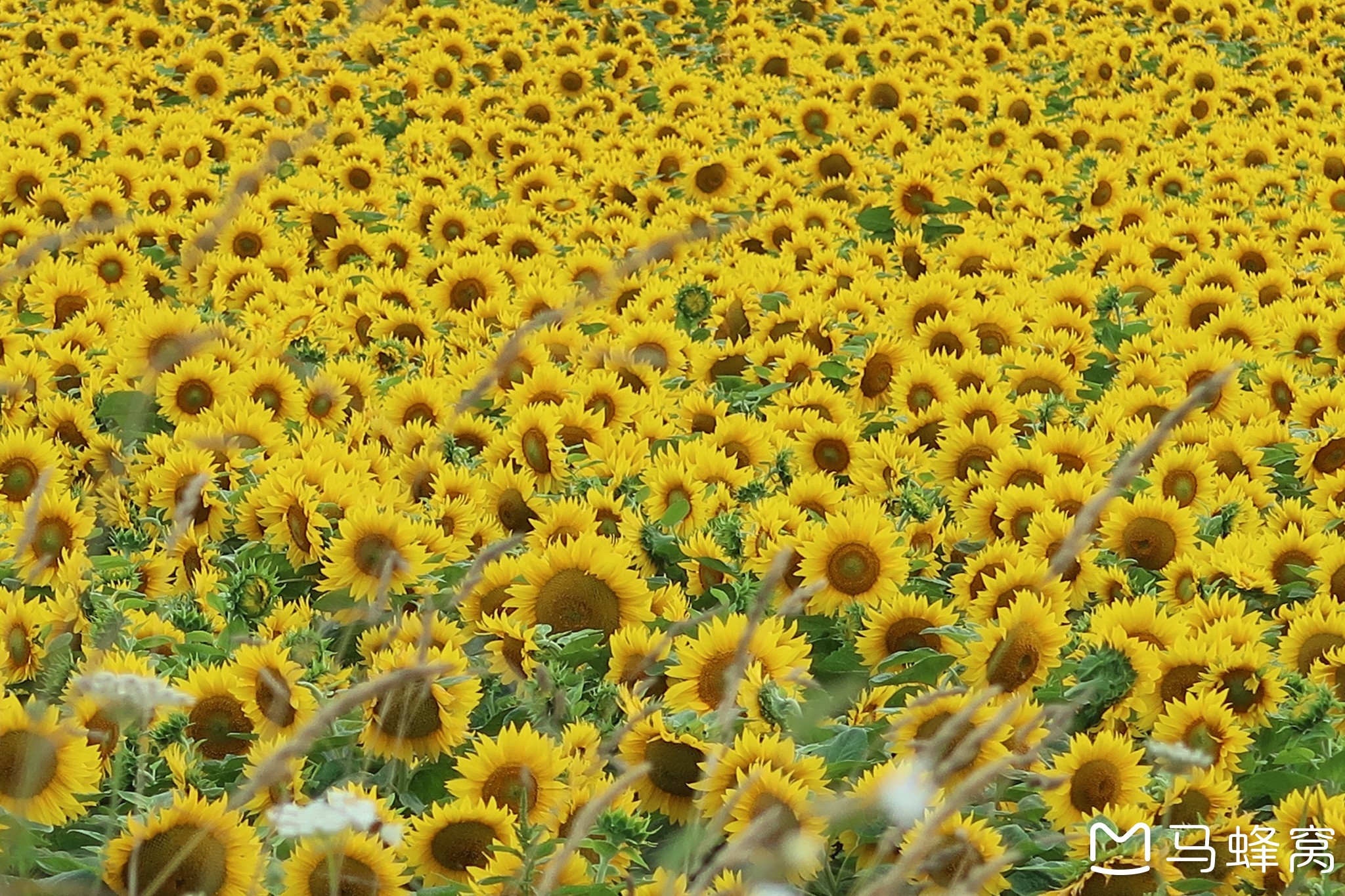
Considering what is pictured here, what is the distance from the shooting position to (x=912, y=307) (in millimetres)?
6023

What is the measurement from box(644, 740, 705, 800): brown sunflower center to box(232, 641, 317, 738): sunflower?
0.71 meters

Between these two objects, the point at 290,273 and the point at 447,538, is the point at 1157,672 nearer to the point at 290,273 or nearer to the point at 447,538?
the point at 447,538

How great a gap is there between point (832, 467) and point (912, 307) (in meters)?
1.55

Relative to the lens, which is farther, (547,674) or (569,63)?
(569,63)

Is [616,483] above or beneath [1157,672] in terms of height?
beneath

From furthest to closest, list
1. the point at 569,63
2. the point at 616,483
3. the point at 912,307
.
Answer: the point at 569,63 → the point at 912,307 → the point at 616,483

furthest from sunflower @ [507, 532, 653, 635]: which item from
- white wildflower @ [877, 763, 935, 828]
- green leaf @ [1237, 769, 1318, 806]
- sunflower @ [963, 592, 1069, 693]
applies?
white wildflower @ [877, 763, 935, 828]

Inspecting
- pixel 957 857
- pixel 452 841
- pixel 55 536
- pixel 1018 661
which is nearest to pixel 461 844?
pixel 452 841

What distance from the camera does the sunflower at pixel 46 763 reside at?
8.38 feet

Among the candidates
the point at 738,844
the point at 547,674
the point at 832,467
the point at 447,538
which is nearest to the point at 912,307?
the point at 832,467

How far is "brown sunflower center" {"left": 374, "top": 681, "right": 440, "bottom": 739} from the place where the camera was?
9.57 feet

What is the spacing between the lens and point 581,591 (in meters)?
3.51

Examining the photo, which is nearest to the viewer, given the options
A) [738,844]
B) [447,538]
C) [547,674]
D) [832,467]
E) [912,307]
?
[738,844]

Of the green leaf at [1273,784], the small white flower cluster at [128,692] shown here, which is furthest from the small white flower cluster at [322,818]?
the green leaf at [1273,784]
